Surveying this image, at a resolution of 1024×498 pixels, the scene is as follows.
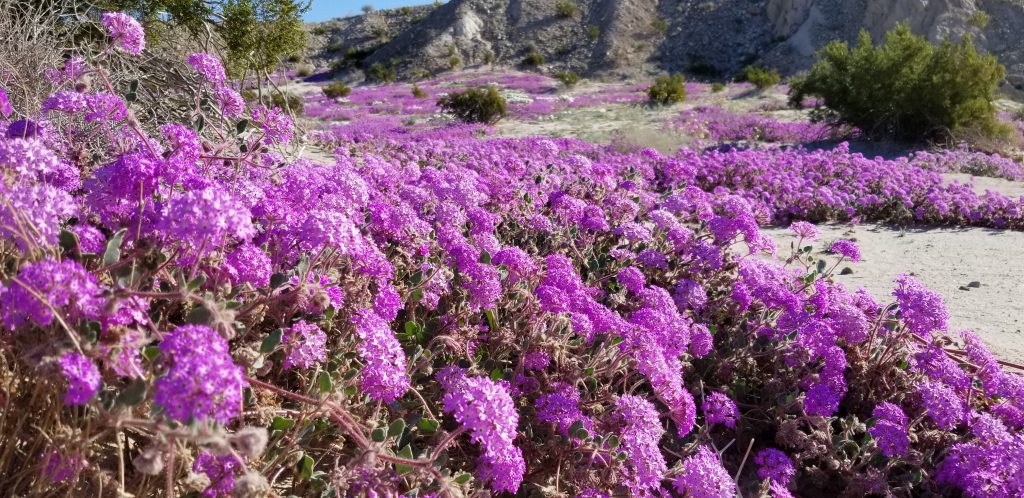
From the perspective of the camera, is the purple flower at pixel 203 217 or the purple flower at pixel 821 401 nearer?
the purple flower at pixel 203 217

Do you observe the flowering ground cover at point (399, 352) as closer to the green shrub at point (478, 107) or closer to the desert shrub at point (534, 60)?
the green shrub at point (478, 107)

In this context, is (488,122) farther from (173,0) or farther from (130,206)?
(130,206)

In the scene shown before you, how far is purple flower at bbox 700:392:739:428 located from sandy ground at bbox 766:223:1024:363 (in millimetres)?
2284

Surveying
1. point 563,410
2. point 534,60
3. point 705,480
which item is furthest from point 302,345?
point 534,60

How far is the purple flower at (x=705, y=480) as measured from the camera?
2.20 m

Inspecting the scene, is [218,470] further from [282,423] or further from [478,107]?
[478,107]

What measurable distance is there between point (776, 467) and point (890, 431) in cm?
53

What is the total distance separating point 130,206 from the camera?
6.93ft

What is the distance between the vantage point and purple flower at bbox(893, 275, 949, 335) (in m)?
3.05

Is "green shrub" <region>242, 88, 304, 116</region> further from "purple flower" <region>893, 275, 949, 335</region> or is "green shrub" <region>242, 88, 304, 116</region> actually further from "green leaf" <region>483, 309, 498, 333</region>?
"purple flower" <region>893, 275, 949, 335</region>

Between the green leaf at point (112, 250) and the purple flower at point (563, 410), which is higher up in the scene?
the green leaf at point (112, 250)

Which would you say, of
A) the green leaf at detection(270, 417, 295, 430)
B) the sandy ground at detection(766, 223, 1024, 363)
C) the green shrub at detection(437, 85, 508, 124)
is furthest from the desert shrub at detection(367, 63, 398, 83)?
the green leaf at detection(270, 417, 295, 430)

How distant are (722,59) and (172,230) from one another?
45227 millimetres

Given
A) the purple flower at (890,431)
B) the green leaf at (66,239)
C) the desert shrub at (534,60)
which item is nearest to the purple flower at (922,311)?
the purple flower at (890,431)
